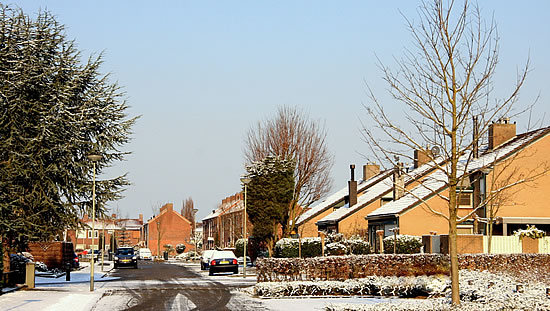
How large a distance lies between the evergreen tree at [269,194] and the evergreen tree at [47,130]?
57.5 feet

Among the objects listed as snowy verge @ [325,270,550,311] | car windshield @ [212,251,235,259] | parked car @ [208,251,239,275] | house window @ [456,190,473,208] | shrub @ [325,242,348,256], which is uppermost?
house window @ [456,190,473,208]

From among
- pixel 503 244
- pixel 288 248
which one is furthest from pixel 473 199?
pixel 288 248

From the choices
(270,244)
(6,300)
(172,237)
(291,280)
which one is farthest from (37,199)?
(172,237)

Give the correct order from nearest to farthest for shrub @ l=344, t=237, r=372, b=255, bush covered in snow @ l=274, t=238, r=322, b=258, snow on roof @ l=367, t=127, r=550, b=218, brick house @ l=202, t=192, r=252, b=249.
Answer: shrub @ l=344, t=237, r=372, b=255 < snow on roof @ l=367, t=127, r=550, b=218 < bush covered in snow @ l=274, t=238, r=322, b=258 < brick house @ l=202, t=192, r=252, b=249

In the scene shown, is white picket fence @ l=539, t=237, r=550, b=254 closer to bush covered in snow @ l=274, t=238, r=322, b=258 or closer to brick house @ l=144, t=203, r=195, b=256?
bush covered in snow @ l=274, t=238, r=322, b=258

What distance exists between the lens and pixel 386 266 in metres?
26.3

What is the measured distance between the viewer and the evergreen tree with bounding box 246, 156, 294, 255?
50.2 m

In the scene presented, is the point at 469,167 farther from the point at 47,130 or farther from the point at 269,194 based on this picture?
the point at 47,130

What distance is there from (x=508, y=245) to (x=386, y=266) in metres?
8.36

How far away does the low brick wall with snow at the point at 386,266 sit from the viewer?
25.1 m

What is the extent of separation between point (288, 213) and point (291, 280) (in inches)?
983

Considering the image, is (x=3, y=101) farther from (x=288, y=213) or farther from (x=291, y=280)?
(x=288, y=213)

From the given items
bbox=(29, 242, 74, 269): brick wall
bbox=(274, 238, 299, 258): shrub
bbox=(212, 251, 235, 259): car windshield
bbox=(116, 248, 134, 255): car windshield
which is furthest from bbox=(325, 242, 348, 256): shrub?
bbox=(116, 248, 134, 255): car windshield

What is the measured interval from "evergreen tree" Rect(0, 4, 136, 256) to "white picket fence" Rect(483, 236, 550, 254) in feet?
58.5
